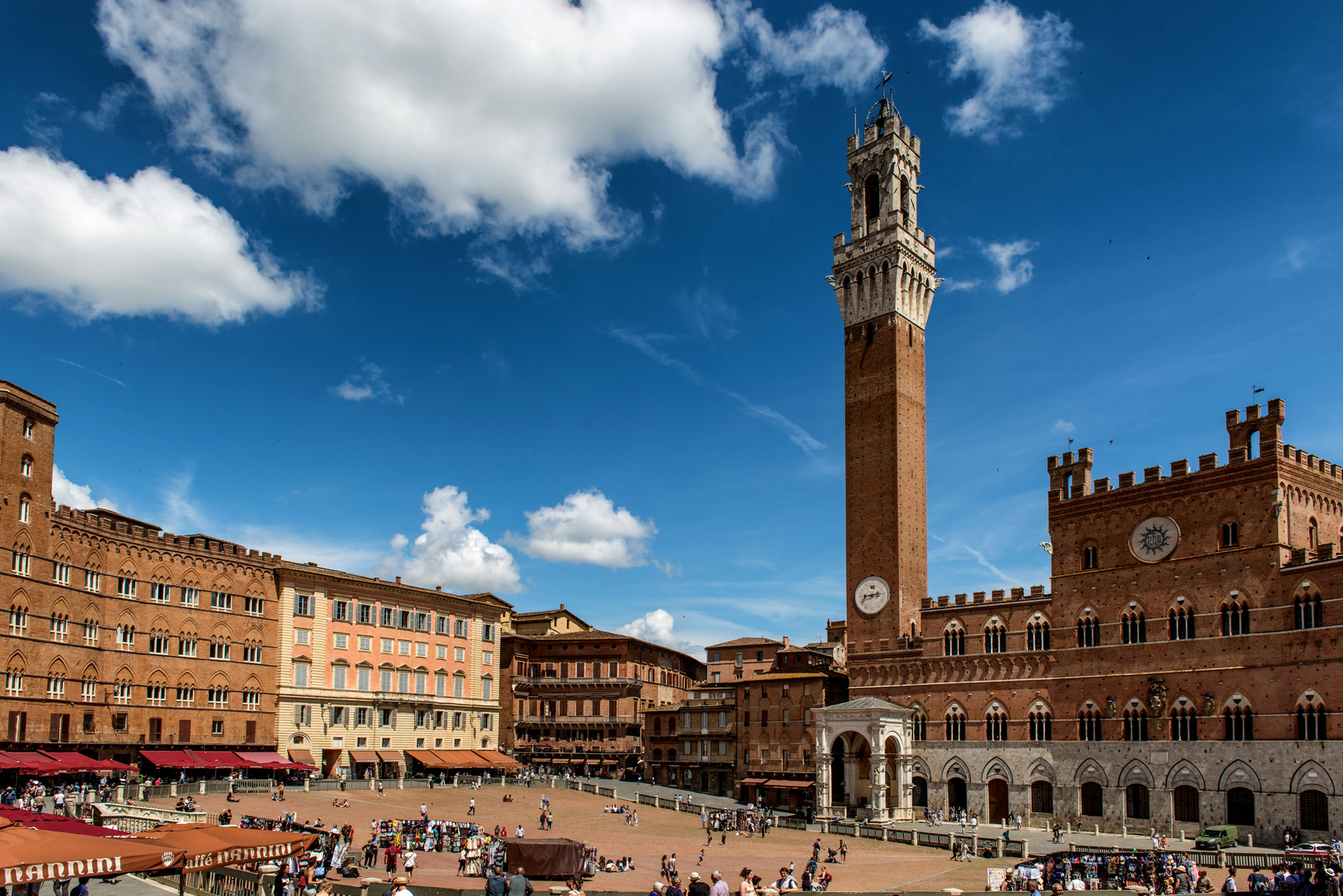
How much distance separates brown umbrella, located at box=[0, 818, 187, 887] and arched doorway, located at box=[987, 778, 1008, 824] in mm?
50730

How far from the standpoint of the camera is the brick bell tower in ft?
227

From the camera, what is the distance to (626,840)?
50.0 metres

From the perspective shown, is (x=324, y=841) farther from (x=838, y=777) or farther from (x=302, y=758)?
(x=838, y=777)

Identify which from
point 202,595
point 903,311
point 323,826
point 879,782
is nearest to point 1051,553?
point 879,782

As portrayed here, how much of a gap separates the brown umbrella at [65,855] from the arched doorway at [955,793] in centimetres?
5149

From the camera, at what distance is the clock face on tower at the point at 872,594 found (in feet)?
225

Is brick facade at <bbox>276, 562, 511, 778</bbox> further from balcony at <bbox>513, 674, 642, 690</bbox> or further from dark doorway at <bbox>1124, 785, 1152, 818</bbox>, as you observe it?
dark doorway at <bbox>1124, 785, 1152, 818</bbox>

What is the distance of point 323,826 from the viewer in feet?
148

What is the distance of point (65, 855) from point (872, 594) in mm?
56867

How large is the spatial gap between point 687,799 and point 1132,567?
1187 inches

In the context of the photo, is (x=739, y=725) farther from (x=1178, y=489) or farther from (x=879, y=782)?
(x=1178, y=489)

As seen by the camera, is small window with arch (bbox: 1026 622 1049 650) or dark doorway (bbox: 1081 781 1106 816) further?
small window with arch (bbox: 1026 622 1049 650)

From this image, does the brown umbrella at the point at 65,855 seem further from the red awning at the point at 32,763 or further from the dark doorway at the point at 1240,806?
the dark doorway at the point at 1240,806

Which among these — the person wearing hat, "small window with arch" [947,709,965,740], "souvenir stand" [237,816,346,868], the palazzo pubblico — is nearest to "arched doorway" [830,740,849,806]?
the palazzo pubblico
